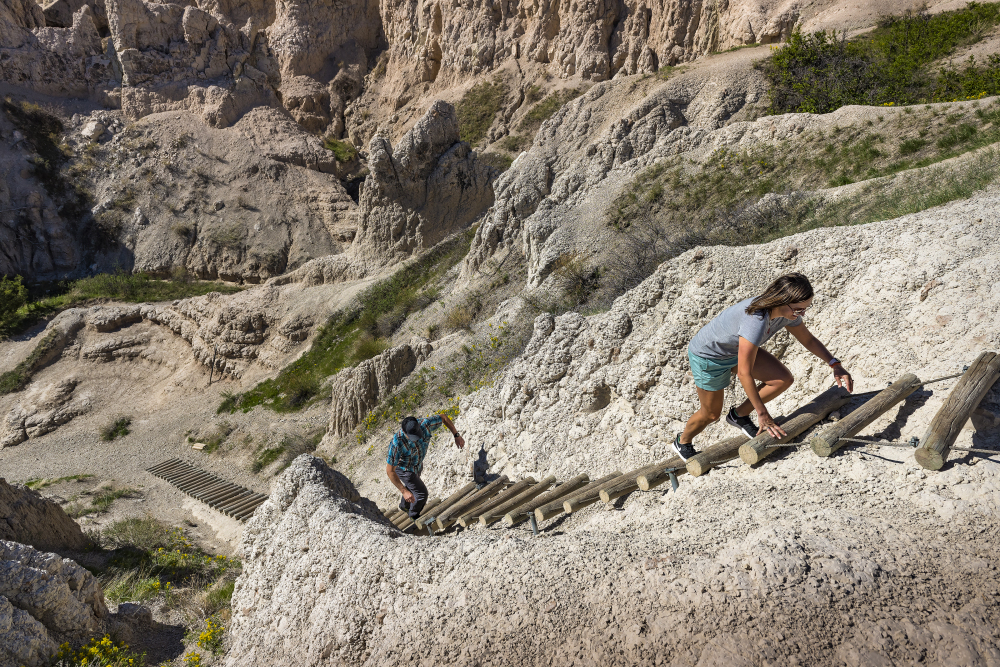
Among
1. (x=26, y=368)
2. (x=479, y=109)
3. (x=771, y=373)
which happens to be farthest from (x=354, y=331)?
(x=479, y=109)

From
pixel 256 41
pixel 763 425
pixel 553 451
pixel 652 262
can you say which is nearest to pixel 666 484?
pixel 763 425

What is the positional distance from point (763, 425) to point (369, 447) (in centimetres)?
830

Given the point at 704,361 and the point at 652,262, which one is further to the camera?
the point at 652,262

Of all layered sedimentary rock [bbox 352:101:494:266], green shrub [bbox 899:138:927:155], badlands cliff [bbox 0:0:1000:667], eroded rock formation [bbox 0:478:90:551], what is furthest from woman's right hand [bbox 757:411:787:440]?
layered sedimentary rock [bbox 352:101:494:266]

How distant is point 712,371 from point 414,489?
146 inches

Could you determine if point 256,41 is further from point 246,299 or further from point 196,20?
point 246,299

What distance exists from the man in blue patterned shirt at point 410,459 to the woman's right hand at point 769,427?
3.50 metres

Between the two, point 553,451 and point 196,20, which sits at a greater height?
point 196,20

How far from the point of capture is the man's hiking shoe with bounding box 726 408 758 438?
4.41m

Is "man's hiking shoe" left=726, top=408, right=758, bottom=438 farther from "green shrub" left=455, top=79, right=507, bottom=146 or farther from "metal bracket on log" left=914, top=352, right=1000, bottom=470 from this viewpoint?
"green shrub" left=455, top=79, right=507, bottom=146

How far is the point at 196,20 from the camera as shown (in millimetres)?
30188

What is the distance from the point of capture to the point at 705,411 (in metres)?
4.40

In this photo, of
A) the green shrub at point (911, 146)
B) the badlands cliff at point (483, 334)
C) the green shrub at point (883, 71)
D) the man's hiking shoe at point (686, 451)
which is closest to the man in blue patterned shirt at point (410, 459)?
the badlands cliff at point (483, 334)

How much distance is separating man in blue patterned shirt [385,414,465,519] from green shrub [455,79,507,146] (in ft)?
94.1
